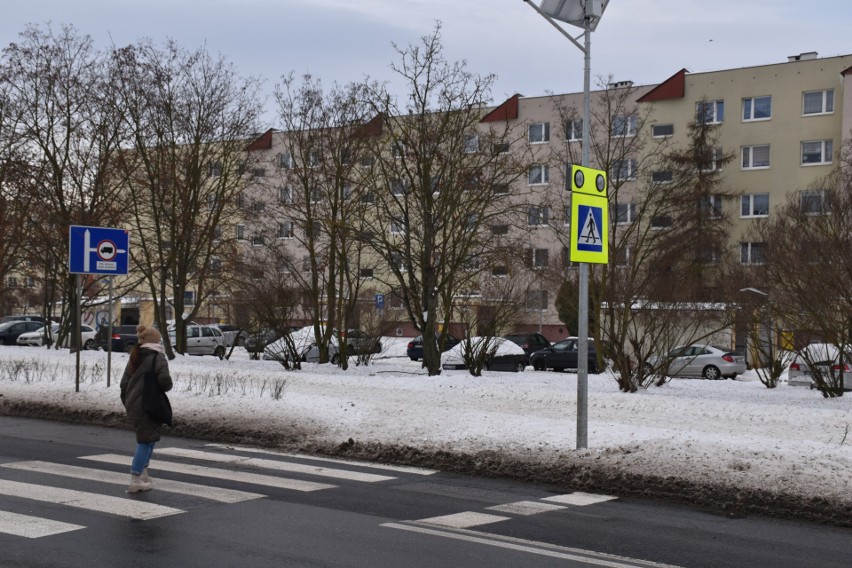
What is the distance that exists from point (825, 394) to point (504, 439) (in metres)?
12.2

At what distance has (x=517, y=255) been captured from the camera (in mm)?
26109

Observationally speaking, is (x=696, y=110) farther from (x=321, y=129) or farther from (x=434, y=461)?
(x=434, y=461)

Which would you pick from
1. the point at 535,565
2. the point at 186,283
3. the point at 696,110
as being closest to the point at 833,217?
the point at 535,565

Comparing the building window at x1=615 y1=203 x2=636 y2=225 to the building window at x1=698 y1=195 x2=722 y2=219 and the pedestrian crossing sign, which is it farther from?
the pedestrian crossing sign

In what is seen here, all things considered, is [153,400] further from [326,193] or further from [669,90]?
[669,90]

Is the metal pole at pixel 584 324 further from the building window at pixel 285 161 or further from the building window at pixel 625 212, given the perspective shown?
the building window at pixel 625 212

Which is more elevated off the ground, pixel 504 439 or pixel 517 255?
pixel 517 255

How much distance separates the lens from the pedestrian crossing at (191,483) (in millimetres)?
8383

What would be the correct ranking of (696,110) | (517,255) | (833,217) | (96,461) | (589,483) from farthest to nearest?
(696,110), (517,255), (833,217), (96,461), (589,483)

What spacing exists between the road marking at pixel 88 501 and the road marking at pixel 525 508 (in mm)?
2871

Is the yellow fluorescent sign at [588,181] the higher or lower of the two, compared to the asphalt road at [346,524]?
higher

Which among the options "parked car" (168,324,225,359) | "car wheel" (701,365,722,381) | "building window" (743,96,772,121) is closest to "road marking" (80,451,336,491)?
"car wheel" (701,365,722,381)

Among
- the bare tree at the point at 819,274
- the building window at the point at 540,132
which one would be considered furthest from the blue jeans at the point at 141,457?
the building window at the point at 540,132

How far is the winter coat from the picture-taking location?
9508mm
